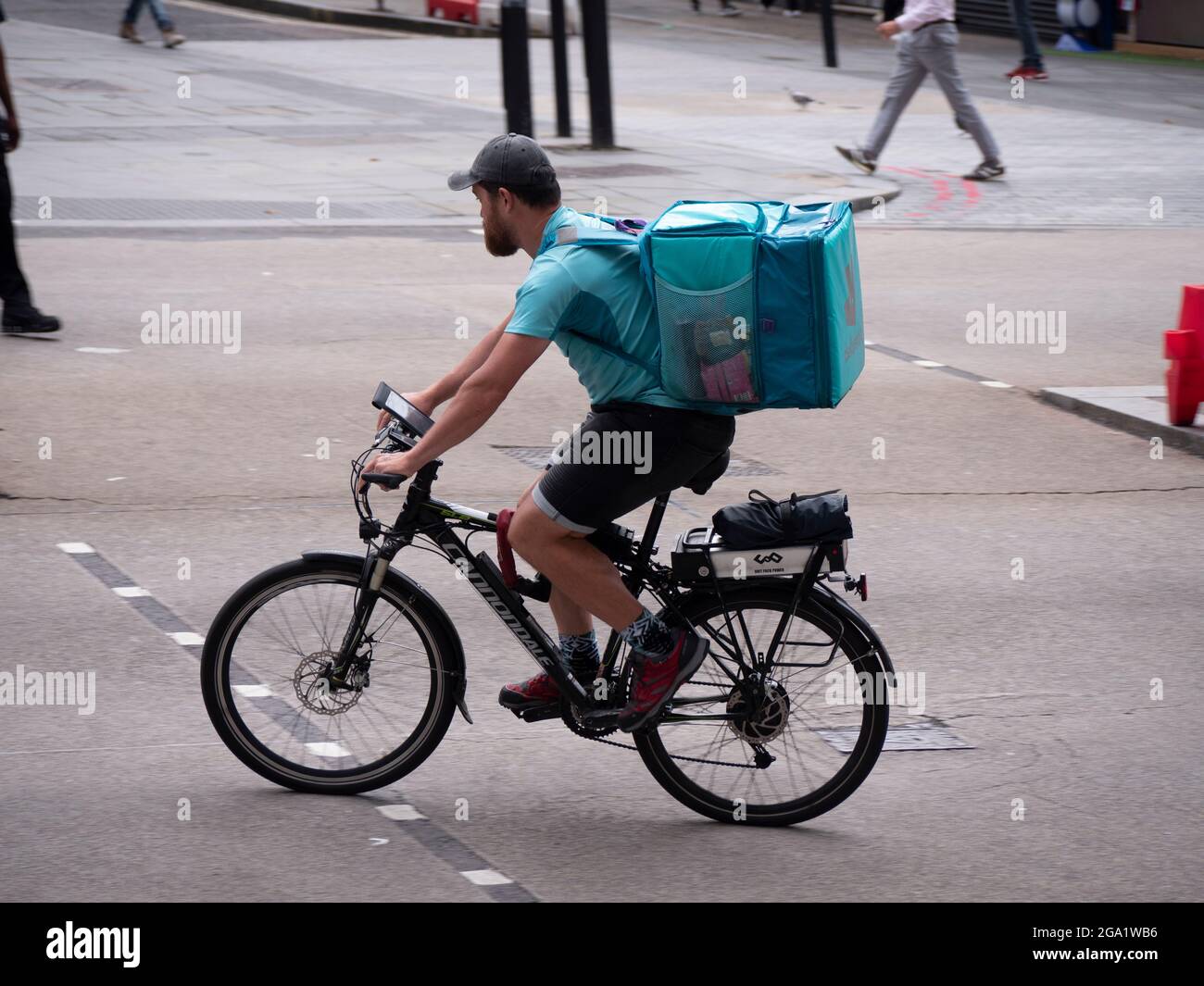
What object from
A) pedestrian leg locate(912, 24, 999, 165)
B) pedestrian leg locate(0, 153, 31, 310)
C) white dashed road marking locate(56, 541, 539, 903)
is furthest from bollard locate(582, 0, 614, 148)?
white dashed road marking locate(56, 541, 539, 903)

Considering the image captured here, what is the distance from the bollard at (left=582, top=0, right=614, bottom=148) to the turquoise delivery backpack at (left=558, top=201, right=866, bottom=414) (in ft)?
47.3

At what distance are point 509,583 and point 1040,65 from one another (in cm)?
2339

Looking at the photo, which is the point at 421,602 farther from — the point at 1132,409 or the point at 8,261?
the point at 8,261

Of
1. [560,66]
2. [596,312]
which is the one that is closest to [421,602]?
[596,312]

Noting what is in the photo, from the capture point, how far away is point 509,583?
496cm

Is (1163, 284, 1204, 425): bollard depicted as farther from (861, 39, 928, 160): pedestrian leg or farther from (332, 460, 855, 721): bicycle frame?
(861, 39, 928, 160): pedestrian leg

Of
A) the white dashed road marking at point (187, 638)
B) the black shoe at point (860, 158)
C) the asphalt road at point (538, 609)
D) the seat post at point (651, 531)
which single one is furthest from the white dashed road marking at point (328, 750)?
the black shoe at point (860, 158)

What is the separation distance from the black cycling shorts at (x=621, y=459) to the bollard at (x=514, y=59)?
13.5 m

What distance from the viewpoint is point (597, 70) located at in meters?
18.7

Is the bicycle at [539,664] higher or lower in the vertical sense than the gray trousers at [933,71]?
lower

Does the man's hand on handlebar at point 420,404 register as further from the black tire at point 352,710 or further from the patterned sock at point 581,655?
the patterned sock at point 581,655

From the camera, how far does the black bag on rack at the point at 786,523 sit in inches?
187

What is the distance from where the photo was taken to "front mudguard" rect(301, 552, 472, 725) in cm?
496
